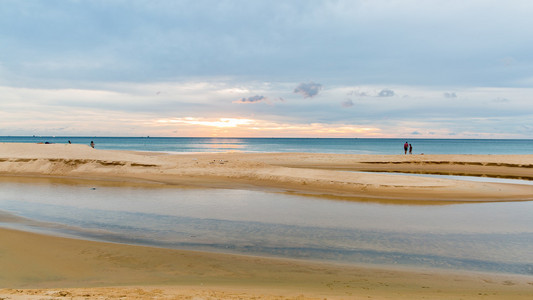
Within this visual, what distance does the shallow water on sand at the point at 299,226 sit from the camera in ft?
33.0

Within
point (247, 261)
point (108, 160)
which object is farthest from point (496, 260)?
point (108, 160)

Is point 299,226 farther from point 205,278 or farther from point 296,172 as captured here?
point 296,172

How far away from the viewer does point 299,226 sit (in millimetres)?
13219

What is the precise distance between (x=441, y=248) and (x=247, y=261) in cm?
600

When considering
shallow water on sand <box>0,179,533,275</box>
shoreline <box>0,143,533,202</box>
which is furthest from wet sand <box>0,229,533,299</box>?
shoreline <box>0,143,533,202</box>

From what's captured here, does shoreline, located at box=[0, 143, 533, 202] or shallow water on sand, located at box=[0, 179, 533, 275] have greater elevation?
shoreline, located at box=[0, 143, 533, 202]

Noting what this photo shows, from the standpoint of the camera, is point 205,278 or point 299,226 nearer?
point 205,278

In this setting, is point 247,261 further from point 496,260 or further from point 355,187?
point 355,187

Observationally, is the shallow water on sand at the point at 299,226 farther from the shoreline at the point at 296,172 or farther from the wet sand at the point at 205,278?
the shoreline at the point at 296,172

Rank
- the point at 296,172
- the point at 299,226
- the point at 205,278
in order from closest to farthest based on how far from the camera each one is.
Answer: the point at 205,278 < the point at 299,226 < the point at 296,172

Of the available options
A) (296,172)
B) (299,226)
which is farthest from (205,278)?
(296,172)

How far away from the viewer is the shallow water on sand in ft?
33.0

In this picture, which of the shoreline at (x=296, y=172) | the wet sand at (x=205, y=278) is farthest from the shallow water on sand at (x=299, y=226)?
the shoreline at (x=296, y=172)

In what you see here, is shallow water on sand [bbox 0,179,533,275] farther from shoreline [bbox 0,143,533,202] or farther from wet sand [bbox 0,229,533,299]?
shoreline [bbox 0,143,533,202]
